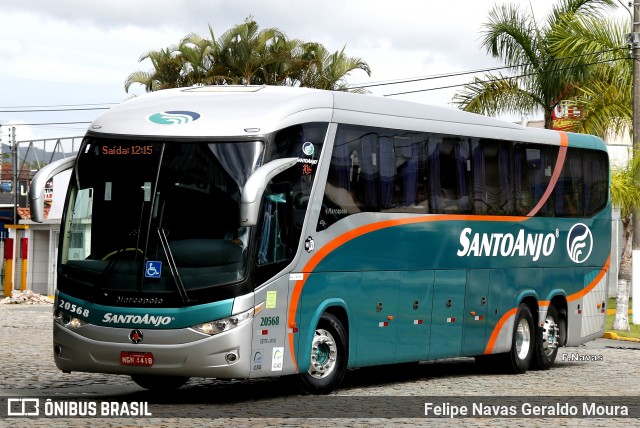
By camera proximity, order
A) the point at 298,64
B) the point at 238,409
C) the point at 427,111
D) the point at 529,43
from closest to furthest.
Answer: the point at 238,409
the point at 427,111
the point at 529,43
the point at 298,64

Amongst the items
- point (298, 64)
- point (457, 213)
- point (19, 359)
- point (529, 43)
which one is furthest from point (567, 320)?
point (298, 64)

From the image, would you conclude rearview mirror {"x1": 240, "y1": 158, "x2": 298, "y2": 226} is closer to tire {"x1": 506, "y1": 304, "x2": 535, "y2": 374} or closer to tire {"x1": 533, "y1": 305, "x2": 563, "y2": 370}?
tire {"x1": 506, "y1": 304, "x2": 535, "y2": 374}

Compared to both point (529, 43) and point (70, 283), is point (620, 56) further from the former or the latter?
point (70, 283)

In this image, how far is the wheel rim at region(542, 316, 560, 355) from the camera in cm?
2111

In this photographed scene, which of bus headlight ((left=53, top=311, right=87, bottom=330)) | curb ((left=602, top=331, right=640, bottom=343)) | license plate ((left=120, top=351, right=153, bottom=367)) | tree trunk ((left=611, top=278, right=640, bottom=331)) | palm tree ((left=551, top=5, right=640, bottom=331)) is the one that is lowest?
curb ((left=602, top=331, right=640, bottom=343))

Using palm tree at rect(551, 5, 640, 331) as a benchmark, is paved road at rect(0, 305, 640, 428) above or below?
below

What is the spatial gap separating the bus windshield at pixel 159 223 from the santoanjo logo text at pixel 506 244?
5.25 metres

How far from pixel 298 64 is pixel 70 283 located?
28360 mm

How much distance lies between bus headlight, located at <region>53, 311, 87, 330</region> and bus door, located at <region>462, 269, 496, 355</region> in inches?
254

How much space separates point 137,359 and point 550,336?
9.21 m

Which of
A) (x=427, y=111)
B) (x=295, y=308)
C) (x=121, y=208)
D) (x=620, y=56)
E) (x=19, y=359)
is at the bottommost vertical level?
(x=19, y=359)

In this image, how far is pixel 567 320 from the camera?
21.6 m

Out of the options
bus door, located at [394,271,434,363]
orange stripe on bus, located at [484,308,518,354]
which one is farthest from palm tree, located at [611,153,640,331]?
bus door, located at [394,271,434,363]

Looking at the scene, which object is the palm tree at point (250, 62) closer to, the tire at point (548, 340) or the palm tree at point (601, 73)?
the palm tree at point (601, 73)
